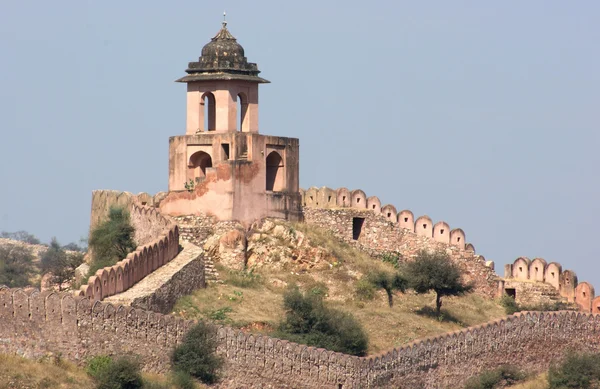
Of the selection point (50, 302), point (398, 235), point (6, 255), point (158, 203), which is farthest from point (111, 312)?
point (6, 255)

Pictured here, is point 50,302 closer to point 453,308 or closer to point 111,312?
point 111,312

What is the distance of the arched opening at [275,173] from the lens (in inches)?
2083

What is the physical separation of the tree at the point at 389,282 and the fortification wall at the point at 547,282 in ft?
15.7

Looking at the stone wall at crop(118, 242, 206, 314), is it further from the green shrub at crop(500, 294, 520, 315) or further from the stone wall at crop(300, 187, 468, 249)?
the green shrub at crop(500, 294, 520, 315)

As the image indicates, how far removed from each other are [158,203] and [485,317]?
28.3ft

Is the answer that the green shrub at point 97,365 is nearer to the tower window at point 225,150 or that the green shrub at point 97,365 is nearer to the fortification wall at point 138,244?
the fortification wall at point 138,244

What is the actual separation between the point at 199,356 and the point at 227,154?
10.5 m

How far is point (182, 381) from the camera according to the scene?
42188mm

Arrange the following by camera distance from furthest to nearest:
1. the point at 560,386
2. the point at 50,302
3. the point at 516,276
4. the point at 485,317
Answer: the point at 516,276, the point at 485,317, the point at 560,386, the point at 50,302

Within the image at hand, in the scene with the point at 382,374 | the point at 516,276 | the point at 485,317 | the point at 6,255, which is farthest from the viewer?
the point at 6,255

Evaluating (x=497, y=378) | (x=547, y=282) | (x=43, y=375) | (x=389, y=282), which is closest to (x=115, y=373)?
(x=43, y=375)

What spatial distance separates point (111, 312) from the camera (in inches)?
1658

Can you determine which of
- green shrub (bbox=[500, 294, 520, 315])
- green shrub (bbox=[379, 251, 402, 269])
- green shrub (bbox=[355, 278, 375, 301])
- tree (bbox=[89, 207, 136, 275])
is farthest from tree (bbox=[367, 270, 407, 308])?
tree (bbox=[89, 207, 136, 275])

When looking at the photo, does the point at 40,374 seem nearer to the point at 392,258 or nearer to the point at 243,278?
the point at 243,278
